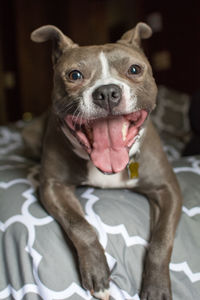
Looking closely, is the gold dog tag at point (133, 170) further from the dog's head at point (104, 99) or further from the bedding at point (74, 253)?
the dog's head at point (104, 99)

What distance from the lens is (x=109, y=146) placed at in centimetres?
133

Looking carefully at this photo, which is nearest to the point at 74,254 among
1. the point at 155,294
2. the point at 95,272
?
the point at 95,272

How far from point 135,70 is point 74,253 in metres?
0.82

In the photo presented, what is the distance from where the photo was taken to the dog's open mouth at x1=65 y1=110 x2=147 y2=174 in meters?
1.30

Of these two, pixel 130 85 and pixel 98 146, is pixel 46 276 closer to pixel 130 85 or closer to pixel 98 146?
pixel 98 146

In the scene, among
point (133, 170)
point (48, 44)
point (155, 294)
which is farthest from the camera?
point (48, 44)

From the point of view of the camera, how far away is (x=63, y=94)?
143cm

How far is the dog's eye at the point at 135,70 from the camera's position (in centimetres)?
142

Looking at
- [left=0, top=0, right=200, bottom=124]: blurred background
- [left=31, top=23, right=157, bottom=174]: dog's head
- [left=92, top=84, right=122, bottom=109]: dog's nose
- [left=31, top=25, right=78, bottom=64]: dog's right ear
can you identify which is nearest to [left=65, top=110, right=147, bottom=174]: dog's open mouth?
[left=31, top=23, right=157, bottom=174]: dog's head

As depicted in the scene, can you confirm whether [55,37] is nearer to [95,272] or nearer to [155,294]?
[95,272]

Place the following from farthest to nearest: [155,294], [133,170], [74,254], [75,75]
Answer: [133,170]
[75,75]
[74,254]
[155,294]

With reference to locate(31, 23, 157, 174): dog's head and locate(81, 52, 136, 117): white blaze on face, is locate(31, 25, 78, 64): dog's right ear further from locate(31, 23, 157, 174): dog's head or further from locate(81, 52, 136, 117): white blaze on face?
locate(81, 52, 136, 117): white blaze on face

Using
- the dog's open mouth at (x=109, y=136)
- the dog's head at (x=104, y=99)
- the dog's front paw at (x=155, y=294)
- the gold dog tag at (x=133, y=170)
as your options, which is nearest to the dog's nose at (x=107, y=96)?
the dog's head at (x=104, y=99)

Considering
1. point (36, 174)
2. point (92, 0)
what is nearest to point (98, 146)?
point (36, 174)
